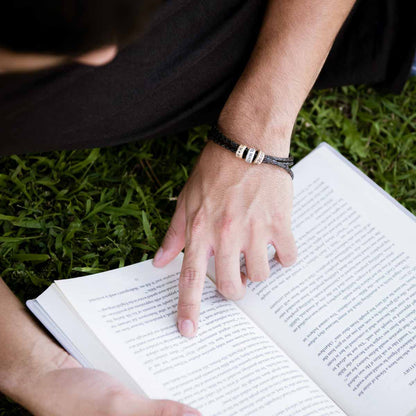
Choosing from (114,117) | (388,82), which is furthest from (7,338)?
(388,82)

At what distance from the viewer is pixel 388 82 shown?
6.70 feet

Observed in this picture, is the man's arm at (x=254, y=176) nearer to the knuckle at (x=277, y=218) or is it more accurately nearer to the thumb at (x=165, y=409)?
the knuckle at (x=277, y=218)

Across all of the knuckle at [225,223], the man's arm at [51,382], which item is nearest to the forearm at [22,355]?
the man's arm at [51,382]

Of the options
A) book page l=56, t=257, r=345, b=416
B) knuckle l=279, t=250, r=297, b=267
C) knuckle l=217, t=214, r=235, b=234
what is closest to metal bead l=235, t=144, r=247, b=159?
knuckle l=217, t=214, r=235, b=234

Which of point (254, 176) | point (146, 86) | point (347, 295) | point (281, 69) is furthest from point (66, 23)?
point (347, 295)

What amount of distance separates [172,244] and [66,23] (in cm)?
73

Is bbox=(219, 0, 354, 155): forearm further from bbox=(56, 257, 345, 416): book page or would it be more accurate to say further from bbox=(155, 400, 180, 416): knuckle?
bbox=(155, 400, 180, 416): knuckle

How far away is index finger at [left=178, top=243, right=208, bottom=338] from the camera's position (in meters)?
1.27

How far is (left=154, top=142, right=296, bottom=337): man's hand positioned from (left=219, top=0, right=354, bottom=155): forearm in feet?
0.37

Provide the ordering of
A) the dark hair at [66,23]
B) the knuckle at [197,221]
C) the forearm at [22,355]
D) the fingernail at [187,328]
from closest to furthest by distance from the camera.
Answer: the dark hair at [66,23]
the forearm at [22,355]
the fingernail at [187,328]
the knuckle at [197,221]

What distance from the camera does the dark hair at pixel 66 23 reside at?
0.79 metres

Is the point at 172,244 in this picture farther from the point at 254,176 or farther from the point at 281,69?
the point at 281,69

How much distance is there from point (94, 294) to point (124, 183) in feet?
2.01

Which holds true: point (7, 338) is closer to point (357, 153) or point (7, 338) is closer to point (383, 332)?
point (383, 332)
